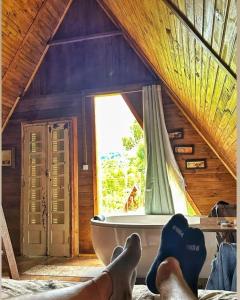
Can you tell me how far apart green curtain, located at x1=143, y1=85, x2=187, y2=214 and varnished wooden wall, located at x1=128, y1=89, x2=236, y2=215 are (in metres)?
0.13

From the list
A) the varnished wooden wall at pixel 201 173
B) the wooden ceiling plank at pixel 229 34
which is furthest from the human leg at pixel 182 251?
the varnished wooden wall at pixel 201 173

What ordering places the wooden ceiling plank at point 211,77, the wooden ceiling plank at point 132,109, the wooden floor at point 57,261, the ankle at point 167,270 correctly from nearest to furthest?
the ankle at point 167,270 → the wooden ceiling plank at point 211,77 → the wooden floor at point 57,261 → the wooden ceiling plank at point 132,109

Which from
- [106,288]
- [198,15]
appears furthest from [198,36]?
[106,288]

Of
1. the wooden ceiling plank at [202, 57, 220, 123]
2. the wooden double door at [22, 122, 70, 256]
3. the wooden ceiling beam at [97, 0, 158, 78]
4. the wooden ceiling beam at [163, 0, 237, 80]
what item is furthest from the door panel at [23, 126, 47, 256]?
the wooden ceiling beam at [163, 0, 237, 80]

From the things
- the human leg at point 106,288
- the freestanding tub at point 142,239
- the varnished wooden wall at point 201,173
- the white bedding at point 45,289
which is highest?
the varnished wooden wall at point 201,173

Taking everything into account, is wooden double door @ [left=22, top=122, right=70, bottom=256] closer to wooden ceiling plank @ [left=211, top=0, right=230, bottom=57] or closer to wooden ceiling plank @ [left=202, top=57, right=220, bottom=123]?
wooden ceiling plank @ [left=202, top=57, right=220, bottom=123]

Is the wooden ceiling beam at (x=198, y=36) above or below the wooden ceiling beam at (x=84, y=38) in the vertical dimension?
below

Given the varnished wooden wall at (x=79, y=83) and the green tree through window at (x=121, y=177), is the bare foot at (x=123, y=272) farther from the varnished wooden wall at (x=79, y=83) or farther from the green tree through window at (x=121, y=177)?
the green tree through window at (x=121, y=177)

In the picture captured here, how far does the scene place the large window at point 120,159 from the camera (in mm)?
5691

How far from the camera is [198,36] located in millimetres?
1496

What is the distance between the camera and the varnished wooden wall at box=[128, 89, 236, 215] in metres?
4.27

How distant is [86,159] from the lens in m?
4.68

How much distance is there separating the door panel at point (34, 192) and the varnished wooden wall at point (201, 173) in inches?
80.1

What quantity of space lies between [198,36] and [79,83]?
355 cm
